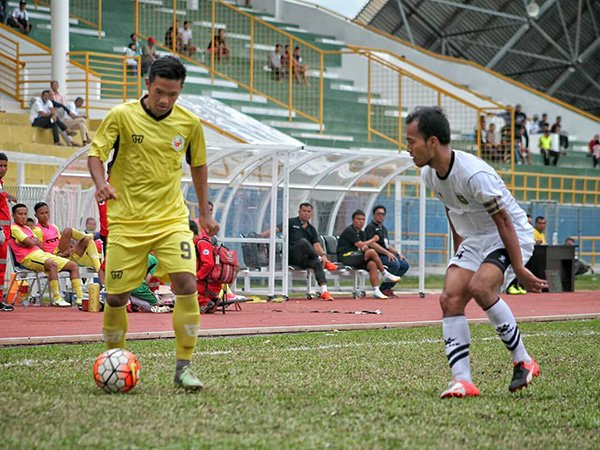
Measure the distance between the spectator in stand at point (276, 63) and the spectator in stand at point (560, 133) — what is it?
40.0 feet

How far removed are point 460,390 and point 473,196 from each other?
1.23 metres

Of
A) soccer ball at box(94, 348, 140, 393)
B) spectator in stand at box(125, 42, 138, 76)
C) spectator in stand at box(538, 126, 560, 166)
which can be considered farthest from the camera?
spectator in stand at box(538, 126, 560, 166)

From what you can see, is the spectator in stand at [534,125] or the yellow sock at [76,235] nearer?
the yellow sock at [76,235]

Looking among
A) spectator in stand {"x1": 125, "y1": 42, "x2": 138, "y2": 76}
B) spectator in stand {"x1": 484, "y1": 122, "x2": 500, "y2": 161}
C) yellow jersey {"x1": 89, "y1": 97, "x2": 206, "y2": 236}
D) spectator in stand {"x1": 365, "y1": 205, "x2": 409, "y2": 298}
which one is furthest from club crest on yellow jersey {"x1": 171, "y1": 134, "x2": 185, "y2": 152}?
spectator in stand {"x1": 484, "y1": 122, "x2": 500, "y2": 161}

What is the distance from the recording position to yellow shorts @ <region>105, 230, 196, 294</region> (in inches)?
299

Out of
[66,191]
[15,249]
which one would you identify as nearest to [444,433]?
[15,249]

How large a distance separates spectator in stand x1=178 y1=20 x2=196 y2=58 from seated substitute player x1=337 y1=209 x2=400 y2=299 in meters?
13.9

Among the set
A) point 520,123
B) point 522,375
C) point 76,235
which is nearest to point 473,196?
point 522,375

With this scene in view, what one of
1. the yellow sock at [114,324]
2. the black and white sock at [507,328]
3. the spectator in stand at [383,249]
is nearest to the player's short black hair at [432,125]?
the black and white sock at [507,328]

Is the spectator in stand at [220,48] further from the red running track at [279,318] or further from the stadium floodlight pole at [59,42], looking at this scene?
the red running track at [279,318]

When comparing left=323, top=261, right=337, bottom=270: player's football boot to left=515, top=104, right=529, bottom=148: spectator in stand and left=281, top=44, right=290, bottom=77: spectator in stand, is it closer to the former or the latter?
left=281, top=44, right=290, bottom=77: spectator in stand

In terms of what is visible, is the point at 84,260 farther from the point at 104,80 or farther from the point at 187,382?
the point at 104,80

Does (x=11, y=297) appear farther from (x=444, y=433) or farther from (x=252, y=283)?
(x=444, y=433)

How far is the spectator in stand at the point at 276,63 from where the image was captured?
33.8 meters
